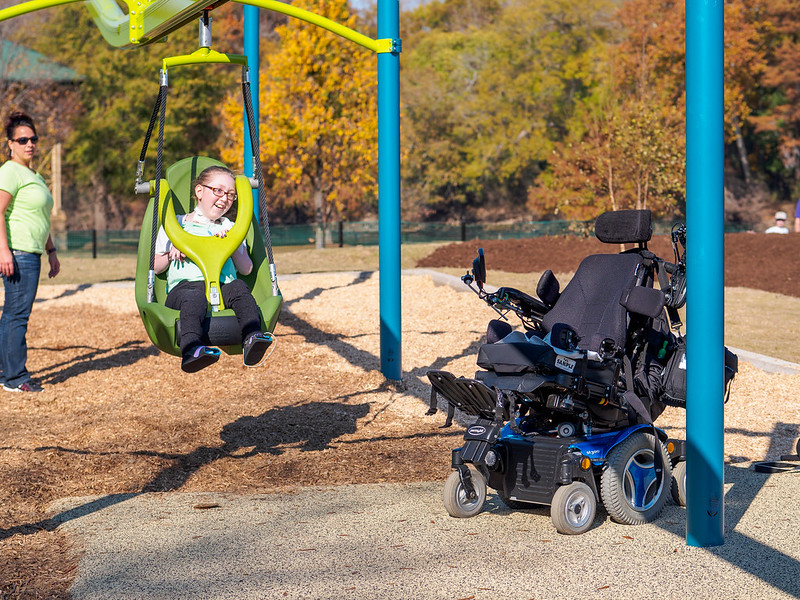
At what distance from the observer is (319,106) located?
84.0 ft

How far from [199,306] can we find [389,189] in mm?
3082

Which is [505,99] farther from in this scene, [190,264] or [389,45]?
[190,264]

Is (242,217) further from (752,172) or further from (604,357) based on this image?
(752,172)

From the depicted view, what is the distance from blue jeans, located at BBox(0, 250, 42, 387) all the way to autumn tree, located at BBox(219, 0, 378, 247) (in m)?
16.4

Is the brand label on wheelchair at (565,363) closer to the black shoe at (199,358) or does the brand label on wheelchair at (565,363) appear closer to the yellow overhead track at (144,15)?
the black shoe at (199,358)

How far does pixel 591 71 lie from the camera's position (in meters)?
37.3

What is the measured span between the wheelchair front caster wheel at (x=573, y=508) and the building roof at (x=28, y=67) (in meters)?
27.6

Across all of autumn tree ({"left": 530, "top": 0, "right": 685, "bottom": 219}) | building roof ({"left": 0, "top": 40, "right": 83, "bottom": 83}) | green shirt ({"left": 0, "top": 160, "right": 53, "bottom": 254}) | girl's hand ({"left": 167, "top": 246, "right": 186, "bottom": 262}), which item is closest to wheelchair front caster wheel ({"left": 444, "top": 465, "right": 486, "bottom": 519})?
girl's hand ({"left": 167, "top": 246, "right": 186, "bottom": 262})

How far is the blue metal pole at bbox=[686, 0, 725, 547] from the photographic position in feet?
Result: 13.5

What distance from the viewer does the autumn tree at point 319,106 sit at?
25086 mm

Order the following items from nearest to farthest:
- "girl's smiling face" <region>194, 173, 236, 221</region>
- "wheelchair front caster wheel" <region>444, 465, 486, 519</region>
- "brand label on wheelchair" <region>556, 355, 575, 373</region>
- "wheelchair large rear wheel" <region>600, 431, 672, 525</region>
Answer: "brand label on wheelchair" <region>556, 355, 575, 373</region> → "wheelchair large rear wheel" <region>600, 431, 672, 525</region> → "wheelchair front caster wheel" <region>444, 465, 486, 519</region> → "girl's smiling face" <region>194, 173, 236, 221</region>

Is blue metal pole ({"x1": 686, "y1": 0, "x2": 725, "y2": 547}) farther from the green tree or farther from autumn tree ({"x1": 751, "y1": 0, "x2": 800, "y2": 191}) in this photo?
the green tree

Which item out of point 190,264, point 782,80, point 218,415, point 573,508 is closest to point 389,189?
point 218,415

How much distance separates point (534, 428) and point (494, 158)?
34.6 metres
